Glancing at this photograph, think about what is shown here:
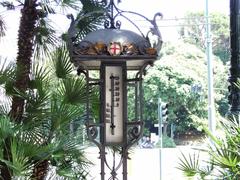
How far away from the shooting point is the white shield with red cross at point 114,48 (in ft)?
7.97

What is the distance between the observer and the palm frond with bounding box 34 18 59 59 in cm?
405

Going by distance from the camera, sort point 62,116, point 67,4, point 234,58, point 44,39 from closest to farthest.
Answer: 1. point 234,58
2. point 62,116
3. point 67,4
4. point 44,39

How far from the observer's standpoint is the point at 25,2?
397 cm

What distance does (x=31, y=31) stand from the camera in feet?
13.1

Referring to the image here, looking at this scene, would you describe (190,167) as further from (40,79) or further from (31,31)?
(31,31)

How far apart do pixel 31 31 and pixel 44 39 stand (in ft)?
0.51

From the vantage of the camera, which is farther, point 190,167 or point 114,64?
point 190,167

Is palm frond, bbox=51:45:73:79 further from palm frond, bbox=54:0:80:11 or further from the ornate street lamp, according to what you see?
the ornate street lamp

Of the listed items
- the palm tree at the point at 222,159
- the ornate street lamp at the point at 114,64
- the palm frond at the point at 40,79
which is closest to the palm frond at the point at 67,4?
the palm frond at the point at 40,79

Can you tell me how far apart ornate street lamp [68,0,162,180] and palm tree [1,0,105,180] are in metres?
1.06

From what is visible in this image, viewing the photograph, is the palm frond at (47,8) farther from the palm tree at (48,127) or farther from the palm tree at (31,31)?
the palm tree at (48,127)

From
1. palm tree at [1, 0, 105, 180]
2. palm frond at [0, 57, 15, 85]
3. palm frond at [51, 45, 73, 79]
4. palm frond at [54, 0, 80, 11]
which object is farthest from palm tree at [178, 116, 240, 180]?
palm frond at [54, 0, 80, 11]

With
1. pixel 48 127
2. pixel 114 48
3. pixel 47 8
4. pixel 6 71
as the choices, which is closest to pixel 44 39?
pixel 47 8

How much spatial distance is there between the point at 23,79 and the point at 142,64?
53.2 inches
